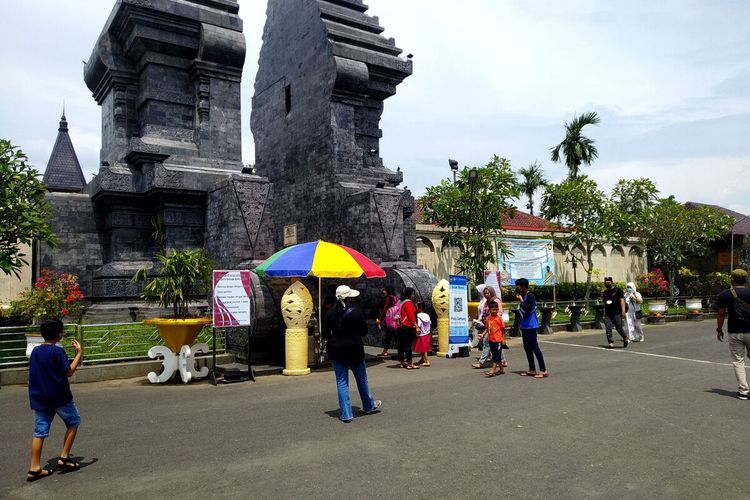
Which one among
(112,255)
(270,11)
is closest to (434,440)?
(112,255)

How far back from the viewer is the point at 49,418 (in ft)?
17.3

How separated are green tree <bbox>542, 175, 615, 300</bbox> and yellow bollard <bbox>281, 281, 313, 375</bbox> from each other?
1877cm

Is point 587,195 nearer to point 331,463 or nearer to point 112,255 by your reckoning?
point 112,255

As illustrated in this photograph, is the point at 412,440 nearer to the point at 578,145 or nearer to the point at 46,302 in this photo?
the point at 46,302

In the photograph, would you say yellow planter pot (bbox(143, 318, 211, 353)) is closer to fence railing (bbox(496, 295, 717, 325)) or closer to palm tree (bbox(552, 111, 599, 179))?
fence railing (bbox(496, 295, 717, 325))

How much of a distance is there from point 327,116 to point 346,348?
42.9 feet

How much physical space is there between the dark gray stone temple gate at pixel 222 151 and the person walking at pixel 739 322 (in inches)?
278

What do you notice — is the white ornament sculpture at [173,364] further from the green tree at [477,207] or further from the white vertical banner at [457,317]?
the green tree at [477,207]

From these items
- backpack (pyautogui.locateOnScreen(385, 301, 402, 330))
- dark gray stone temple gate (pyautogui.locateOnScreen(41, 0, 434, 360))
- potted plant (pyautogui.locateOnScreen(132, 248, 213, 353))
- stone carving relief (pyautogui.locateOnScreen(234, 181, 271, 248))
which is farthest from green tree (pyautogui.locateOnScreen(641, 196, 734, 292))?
potted plant (pyautogui.locateOnScreen(132, 248, 213, 353))

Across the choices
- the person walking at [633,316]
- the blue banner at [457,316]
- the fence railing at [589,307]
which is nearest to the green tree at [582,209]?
the fence railing at [589,307]

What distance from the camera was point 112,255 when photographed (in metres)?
15.7

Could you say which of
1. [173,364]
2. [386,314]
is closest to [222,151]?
[386,314]

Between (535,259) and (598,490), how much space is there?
22.9m

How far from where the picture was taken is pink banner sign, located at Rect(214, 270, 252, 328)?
1006 centimetres
